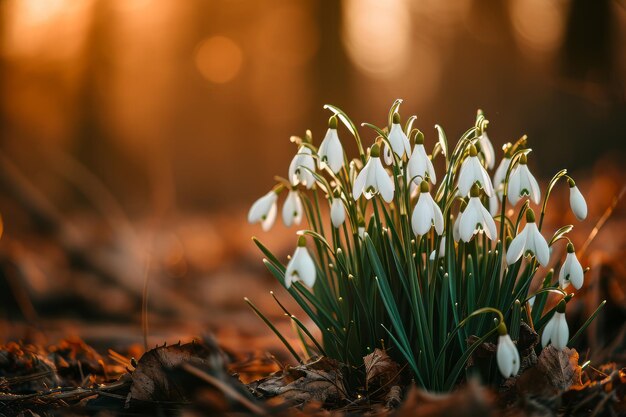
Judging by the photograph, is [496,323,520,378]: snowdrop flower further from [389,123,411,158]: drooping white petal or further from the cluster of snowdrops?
[389,123,411,158]: drooping white petal

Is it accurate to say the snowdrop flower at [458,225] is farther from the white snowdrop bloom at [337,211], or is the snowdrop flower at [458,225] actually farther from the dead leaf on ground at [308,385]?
the dead leaf on ground at [308,385]

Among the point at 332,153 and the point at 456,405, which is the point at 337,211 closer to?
the point at 332,153

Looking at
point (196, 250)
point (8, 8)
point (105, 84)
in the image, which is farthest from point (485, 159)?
point (105, 84)

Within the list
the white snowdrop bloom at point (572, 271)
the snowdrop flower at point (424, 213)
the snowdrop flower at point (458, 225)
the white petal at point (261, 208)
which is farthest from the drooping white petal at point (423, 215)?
the white petal at point (261, 208)

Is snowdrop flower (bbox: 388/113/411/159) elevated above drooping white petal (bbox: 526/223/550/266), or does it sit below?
above

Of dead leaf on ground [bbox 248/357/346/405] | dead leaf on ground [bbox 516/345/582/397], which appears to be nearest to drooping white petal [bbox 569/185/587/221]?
dead leaf on ground [bbox 516/345/582/397]

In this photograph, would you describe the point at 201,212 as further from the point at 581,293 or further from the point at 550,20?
the point at 581,293

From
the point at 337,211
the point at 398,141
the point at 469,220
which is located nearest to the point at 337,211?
the point at 337,211
